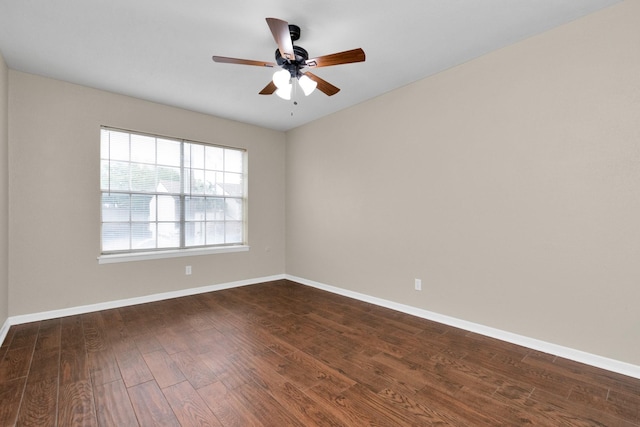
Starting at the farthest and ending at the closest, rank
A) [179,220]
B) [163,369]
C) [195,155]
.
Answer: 1. [195,155]
2. [179,220]
3. [163,369]

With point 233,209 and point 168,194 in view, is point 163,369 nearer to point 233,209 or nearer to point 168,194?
point 168,194

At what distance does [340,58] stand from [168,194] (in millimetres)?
3179

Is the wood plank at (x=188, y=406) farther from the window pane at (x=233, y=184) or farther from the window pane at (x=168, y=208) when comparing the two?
the window pane at (x=233, y=184)

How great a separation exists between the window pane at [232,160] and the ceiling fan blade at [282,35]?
2.79m

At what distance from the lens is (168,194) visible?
4.13 meters

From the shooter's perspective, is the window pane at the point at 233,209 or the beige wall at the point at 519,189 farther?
the window pane at the point at 233,209

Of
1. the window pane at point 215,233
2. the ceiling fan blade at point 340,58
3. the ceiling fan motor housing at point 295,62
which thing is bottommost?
the window pane at point 215,233

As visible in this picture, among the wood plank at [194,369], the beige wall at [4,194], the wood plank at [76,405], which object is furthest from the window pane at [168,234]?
the wood plank at [76,405]

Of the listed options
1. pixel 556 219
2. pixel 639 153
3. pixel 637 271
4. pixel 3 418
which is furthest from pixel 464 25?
pixel 3 418

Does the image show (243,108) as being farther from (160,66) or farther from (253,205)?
(253,205)

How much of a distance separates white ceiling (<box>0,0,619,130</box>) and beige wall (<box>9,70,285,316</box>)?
0.31 metres

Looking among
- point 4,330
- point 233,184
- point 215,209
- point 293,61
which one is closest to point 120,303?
point 4,330

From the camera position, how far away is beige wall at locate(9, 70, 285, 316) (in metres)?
3.09

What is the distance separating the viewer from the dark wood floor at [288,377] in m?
1.69
